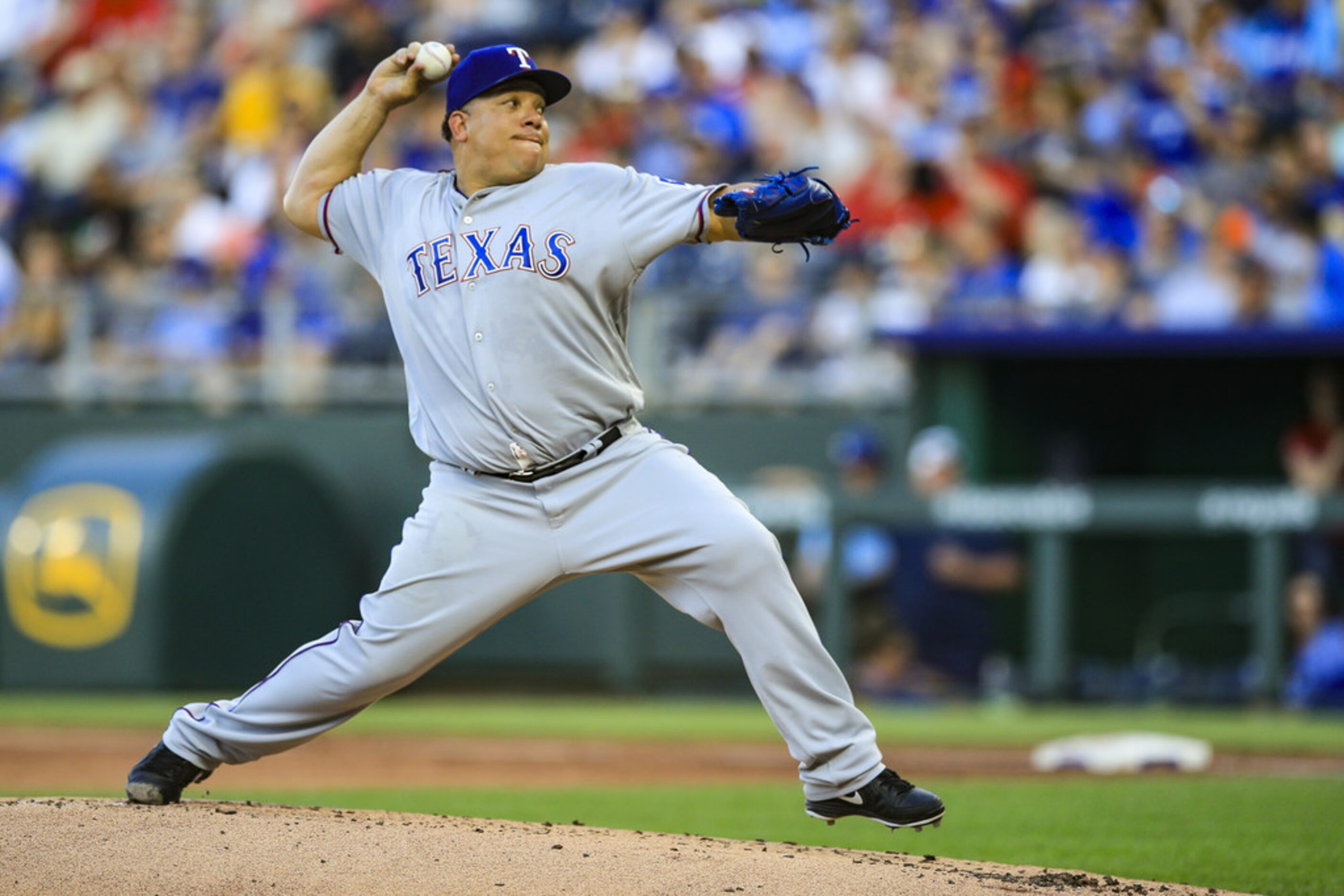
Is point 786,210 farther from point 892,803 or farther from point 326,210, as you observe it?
point 892,803

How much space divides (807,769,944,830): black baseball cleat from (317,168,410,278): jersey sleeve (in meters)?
1.76

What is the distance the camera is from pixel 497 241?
14.0 ft

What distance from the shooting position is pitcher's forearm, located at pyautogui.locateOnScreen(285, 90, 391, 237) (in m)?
4.54

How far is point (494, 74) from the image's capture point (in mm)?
4352

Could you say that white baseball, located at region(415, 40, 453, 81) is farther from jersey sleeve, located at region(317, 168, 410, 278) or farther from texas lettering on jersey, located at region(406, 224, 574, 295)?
texas lettering on jersey, located at region(406, 224, 574, 295)

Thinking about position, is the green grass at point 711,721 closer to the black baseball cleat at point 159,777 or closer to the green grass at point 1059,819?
the green grass at point 1059,819

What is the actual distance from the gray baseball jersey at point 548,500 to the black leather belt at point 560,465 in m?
0.02

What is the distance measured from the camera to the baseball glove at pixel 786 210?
4.04 meters

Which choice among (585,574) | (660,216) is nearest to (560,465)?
(585,574)

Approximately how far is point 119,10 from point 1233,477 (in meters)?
11.7

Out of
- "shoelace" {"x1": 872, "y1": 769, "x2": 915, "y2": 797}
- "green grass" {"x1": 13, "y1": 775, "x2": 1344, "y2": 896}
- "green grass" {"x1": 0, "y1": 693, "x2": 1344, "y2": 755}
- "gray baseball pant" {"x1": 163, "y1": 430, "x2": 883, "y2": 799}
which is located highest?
"gray baseball pant" {"x1": 163, "y1": 430, "x2": 883, "y2": 799}

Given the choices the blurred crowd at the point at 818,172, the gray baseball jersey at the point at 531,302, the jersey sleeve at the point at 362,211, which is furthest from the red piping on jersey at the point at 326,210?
the blurred crowd at the point at 818,172

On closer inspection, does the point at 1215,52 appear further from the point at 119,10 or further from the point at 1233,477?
the point at 119,10

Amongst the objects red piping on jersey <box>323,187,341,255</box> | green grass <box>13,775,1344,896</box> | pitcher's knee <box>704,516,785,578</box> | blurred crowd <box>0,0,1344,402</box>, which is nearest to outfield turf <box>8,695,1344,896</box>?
green grass <box>13,775,1344,896</box>
